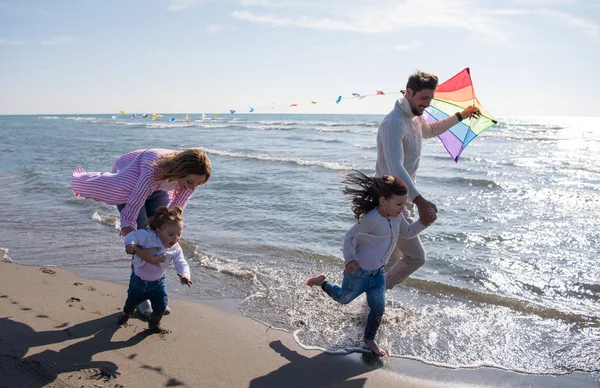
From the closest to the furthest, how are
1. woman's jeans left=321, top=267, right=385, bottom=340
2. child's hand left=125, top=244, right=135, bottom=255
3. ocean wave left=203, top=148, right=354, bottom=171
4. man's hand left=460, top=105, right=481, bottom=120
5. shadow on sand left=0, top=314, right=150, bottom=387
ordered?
shadow on sand left=0, top=314, right=150, bottom=387
child's hand left=125, top=244, right=135, bottom=255
woman's jeans left=321, top=267, right=385, bottom=340
man's hand left=460, top=105, right=481, bottom=120
ocean wave left=203, top=148, right=354, bottom=171

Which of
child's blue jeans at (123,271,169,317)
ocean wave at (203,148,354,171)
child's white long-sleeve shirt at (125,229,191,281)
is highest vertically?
ocean wave at (203,148,354,171)

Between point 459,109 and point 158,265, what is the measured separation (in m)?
3.13

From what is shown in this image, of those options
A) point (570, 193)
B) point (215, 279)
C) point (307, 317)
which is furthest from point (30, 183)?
point (570, 193)

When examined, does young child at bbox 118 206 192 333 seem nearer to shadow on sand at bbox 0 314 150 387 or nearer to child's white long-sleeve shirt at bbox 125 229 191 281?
child's white long-sleeve shirt at bbox 125 229 191 281

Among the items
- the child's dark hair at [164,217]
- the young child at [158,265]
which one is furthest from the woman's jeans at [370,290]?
the child's dark hair at [164,217]

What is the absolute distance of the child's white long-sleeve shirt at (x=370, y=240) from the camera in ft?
12.3

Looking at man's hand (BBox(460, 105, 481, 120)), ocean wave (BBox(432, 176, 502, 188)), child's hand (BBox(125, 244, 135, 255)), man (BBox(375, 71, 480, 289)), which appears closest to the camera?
child's hand (BBox(125, 244, 135, 255))

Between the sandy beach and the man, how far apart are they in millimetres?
1029

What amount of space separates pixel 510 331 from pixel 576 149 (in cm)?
2243

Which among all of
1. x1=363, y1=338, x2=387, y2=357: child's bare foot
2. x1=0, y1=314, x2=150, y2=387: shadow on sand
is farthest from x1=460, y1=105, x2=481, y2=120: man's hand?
x1=0, y1=314, x2=150, y2=387: shadow on sand

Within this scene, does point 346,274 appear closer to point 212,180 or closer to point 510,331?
point 510,331

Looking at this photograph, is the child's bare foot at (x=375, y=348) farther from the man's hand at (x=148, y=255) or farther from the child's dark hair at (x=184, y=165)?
the child's dark hair at (x=184, y=165)

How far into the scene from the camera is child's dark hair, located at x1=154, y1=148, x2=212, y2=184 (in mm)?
3801

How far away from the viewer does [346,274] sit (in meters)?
3.89
